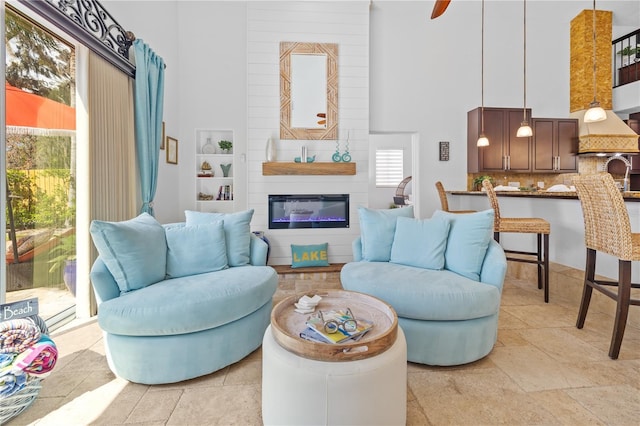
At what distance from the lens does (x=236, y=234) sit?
97.0 inches

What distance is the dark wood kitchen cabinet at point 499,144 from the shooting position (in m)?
4.75

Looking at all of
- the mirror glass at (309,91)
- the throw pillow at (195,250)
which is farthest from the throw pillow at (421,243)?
the mirror glass at (309,91)

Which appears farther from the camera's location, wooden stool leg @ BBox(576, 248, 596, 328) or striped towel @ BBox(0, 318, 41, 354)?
wooden stool leg @ BBox(576, 248, 596, 328)

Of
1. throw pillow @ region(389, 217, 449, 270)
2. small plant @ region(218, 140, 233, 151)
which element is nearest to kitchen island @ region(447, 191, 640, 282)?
throw pillow @ region(389, 217, 449, 270)

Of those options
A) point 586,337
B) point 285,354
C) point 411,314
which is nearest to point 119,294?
point 285,354

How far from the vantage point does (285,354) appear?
1258 millimetres

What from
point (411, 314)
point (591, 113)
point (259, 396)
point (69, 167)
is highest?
point (591, 113)

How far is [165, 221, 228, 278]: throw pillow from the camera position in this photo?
221 centimetres

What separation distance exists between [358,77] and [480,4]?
2397mm

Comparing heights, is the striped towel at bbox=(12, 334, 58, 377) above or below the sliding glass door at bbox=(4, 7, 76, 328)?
below

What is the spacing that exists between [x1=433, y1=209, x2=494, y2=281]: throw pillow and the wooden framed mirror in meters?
2.63

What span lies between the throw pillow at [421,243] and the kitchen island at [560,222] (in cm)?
141

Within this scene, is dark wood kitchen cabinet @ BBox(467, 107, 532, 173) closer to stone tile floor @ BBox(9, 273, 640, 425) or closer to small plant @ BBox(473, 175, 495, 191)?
small plant @ BBox(473, 175, 495, 191)

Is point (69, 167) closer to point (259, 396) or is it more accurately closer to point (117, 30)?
point (117, 30)
